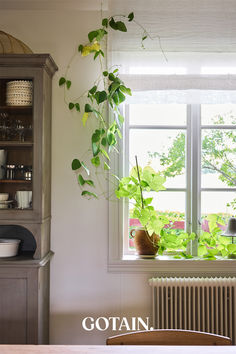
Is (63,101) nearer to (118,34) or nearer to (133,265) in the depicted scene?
(118,34)

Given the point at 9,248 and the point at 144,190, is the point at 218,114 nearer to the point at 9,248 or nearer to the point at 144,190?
the point at 144,190

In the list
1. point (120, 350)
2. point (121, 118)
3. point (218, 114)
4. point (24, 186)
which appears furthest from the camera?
point (218, 114)

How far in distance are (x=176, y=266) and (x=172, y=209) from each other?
1.36 ft

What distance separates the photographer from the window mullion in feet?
8.80

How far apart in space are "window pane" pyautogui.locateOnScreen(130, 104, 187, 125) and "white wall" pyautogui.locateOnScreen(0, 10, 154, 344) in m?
0.40

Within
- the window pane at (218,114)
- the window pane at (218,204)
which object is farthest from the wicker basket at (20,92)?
the window pane at (218,204)

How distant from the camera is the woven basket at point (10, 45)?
8.11 ft

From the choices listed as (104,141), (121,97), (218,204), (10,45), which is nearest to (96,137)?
(104,141)

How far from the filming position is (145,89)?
8.32 ft

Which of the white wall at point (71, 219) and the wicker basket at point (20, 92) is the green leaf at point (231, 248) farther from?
the wicker basket at point (20, 92)

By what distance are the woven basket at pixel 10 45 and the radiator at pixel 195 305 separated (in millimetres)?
1780


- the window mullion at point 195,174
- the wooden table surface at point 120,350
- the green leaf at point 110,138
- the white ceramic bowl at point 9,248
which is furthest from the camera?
the window mullion at point 195,174

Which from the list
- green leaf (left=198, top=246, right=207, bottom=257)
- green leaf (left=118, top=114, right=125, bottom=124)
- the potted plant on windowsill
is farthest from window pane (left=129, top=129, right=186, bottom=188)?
green leaf (left=198, top=246, right=207, bottom=257)

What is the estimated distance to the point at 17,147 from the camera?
231 centimetres
